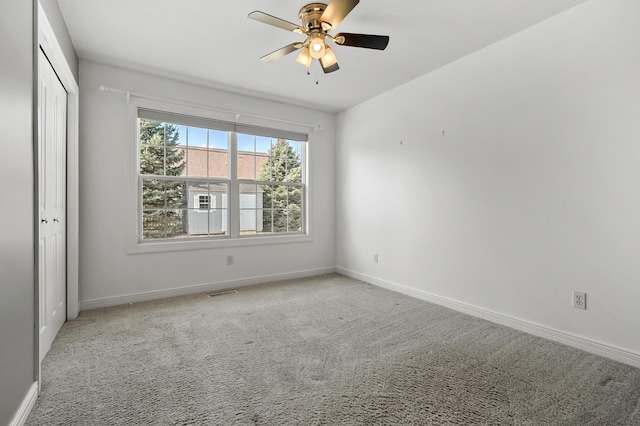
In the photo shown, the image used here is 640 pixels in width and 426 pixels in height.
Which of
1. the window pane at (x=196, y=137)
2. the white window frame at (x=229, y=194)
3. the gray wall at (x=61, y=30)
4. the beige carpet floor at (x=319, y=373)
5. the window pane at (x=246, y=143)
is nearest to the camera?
the beige carpet floor at (x=319, y=373)

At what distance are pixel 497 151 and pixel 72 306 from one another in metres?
4.24

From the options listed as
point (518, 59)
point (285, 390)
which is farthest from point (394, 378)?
point (518, 59)

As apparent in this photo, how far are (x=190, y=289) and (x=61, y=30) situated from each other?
8.99 ft

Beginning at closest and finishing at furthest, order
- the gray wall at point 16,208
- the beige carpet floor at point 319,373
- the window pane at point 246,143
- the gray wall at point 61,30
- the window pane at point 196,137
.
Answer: the gray wall at point 16,208 < the beige carpet floor at point 319,373 < the gray wall at point 61,30 < the window pane at point 196,137 < the window pane at point 246,143

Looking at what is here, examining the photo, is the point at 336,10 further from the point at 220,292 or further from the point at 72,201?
the point at 220,292

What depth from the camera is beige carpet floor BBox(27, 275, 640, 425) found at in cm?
158

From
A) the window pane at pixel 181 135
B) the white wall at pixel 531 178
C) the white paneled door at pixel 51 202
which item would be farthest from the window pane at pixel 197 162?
the white wall at pixel 531 178

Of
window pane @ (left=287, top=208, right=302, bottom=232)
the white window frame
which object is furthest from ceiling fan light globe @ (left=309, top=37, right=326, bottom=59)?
window pane @ (left=287, top=208, right=302, bottom=232)

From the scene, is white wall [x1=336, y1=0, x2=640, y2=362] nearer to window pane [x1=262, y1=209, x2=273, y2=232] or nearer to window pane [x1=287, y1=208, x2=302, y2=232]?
window pane [x1=287, y1=208, x2=302, y2=232]

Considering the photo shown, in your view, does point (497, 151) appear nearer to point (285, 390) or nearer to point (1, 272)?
point (285, 390)

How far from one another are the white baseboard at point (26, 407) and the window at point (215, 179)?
2.02 metres

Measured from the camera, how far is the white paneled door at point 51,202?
216 cm

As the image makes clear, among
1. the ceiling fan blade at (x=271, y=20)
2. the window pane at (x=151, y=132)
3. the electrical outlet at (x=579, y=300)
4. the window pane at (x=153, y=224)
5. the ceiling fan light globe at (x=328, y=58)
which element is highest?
the ceiling fan blade at (x=271, y=20)

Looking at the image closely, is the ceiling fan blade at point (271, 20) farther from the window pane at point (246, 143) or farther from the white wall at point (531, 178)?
the window pane at point (246, 143)
